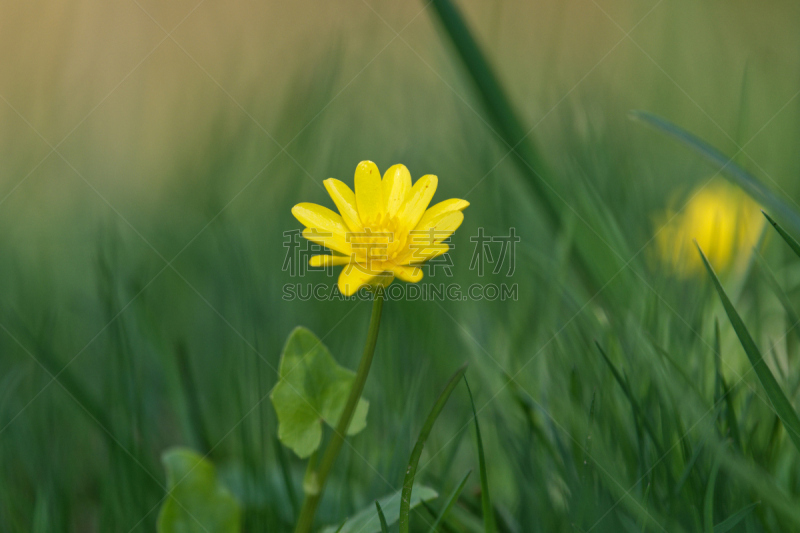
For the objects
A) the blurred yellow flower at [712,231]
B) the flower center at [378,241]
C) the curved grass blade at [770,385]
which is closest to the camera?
the curved grass blade at [770,385]

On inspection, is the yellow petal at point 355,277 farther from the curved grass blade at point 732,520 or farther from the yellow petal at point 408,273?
the curved grass blade at point 732,520

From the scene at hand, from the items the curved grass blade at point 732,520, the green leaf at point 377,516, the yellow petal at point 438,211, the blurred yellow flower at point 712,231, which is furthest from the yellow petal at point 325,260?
the blurred yellow flower at point 712,231

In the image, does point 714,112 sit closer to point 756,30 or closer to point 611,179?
point 756,30

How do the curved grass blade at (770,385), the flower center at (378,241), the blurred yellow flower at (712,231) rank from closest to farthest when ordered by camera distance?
the curved grass blade at (770,385), the flower center at (378,241), the blurred yellow flower at (712,231)

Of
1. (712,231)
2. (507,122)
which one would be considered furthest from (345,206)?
(712,231)

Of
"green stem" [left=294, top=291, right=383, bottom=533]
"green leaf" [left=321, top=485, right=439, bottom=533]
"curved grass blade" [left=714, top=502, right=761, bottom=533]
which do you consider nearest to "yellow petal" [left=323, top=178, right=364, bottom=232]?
"green stem" [left=294, top=291, right=383, bottom=533]

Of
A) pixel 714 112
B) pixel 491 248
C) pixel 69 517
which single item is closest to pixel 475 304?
pixel 491 248

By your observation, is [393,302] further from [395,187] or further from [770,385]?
[770,385]
